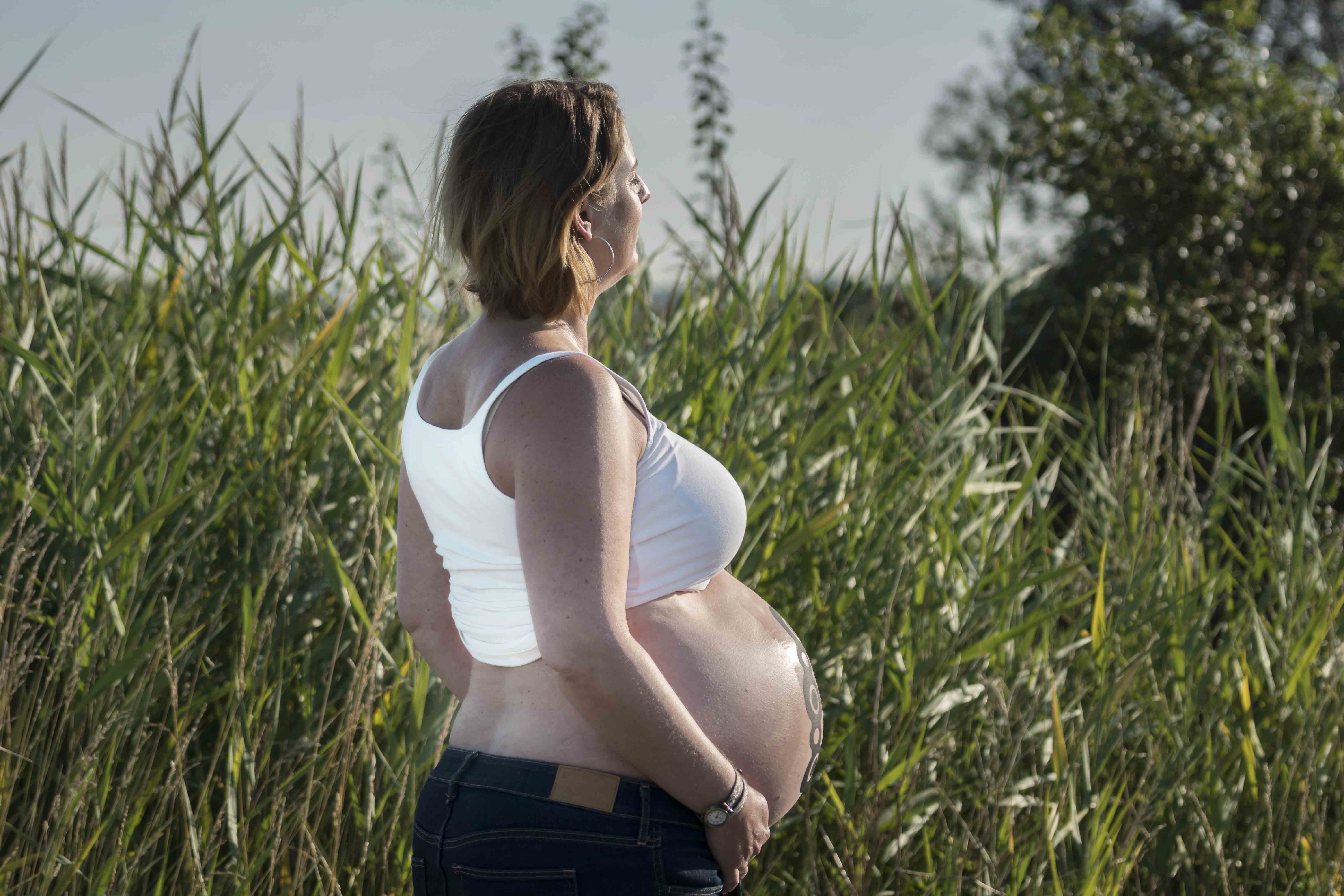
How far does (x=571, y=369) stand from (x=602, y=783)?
0.41 metres

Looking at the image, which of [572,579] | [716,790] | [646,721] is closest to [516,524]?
[572,579]

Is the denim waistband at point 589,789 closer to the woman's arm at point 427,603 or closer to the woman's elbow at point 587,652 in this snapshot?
the woman's elbow at point 587,652

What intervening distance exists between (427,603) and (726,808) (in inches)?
20.6

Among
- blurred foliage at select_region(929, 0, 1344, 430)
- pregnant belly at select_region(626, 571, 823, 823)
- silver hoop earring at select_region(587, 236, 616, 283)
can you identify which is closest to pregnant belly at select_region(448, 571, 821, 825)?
pregnant belly at select_region(626, 571, 823, 823)

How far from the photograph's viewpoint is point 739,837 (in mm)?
1050

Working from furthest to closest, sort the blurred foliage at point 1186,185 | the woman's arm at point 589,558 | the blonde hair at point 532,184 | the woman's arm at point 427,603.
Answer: the blurred foliage at point 1186,185 < the woman's arm at point 427,603 < the blonde hair at point 532,184 < the woman's arm at point 589,558

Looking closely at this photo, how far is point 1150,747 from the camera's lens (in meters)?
2.06

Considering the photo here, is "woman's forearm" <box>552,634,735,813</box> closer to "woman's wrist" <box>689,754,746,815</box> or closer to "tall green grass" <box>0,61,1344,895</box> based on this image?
"woman's wrist" <box>689,754,746,815</box>

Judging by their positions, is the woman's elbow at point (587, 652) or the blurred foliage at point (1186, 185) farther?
the blurred foliage at point (1186, 185)

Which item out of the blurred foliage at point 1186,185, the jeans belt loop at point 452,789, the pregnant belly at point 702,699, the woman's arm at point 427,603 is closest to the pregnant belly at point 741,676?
the pregnant belly at point 702,699

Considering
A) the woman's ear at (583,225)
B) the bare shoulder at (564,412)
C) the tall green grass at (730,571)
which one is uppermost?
the woman's ear at (583,225)

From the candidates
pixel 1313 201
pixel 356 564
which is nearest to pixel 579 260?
pixel 356 564

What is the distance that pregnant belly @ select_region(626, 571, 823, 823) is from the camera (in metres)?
1.08

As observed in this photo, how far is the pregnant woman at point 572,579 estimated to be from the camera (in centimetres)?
96
